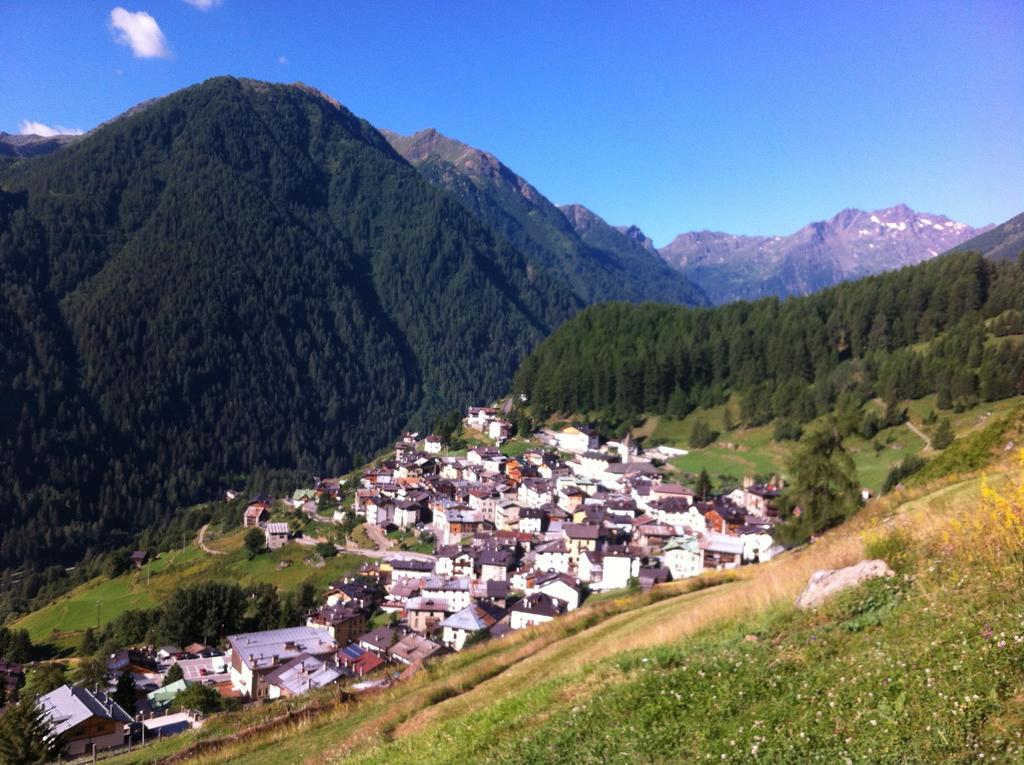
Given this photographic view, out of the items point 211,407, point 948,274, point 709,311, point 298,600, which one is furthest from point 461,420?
point 211,407

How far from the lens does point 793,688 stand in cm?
591

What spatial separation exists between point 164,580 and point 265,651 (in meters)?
41.0

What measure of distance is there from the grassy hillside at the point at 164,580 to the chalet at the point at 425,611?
50.1 feet

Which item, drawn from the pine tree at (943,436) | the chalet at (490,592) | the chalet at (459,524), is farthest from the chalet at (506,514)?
the pine tree at (943,436)

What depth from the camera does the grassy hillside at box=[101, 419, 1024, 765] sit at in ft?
15.8

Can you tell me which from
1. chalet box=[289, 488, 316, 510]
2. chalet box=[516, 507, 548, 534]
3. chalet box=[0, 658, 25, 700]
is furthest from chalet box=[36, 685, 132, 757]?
chalet box=[289, 488, 316, 510]

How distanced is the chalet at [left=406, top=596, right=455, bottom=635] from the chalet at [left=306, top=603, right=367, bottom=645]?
12.0ft

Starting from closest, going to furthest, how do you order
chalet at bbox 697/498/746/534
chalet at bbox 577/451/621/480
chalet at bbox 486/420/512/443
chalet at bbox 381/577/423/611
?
1. chalet at bbox 381/577/423/611
2. chalet at bbox 697/498/746/534
3. chalet at bbox 577/451/621/480
4. chalet at bbox 486/420/512/443

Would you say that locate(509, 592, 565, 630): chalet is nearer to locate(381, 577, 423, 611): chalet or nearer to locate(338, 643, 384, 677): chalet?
locate(338, 643, 384, 677): chalet

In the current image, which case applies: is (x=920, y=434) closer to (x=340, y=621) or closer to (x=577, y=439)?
(x=577, y=439)

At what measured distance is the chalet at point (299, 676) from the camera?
1294 inches

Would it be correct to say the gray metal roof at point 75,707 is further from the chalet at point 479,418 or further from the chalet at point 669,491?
the chalet at point 479,418

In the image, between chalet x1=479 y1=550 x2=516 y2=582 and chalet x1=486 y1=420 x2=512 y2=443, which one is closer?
chalet x1=479 y1=550 x2=516 y2=582

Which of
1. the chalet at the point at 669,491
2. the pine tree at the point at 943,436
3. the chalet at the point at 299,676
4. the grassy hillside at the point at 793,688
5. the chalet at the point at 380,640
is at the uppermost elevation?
the grassy hillside at the point at 793,688
